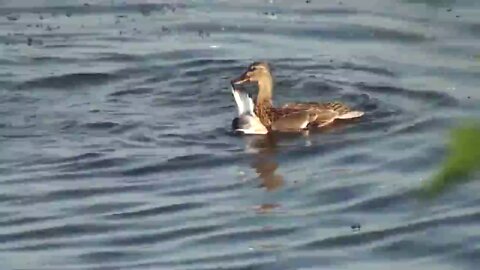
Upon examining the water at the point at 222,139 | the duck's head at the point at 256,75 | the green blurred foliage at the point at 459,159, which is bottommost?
the water at the point at 222,139

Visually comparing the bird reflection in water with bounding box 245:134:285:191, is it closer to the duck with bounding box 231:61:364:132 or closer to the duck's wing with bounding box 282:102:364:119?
the duck with bounding box 231:61:364:132

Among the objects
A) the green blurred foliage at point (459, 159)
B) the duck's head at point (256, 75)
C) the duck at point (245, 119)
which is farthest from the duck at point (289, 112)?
the green blurred foliage at point (459, 159)

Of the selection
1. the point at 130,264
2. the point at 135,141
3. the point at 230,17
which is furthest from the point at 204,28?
the point at 130,264

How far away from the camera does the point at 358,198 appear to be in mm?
8336

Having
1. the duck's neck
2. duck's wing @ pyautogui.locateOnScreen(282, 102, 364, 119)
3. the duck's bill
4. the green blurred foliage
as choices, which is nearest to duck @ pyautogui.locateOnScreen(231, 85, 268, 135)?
the duck's bill

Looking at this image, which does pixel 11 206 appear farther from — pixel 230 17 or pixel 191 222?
pixel 230 17

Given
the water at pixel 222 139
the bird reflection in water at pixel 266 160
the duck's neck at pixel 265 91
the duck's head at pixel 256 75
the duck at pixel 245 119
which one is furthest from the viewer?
the duck's neck at pixel 265 91

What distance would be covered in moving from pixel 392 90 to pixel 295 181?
280 cm

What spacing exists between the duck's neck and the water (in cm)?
34

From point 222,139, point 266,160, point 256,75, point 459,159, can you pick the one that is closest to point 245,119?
point 222,139

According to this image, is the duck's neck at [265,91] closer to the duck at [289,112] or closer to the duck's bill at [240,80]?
the duck at [289,112]

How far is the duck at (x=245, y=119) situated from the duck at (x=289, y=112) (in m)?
0.11

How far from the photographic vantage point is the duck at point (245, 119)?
34.1ft

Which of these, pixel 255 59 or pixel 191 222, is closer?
pixel 191 222
